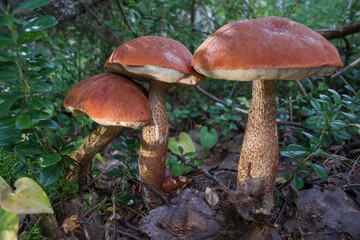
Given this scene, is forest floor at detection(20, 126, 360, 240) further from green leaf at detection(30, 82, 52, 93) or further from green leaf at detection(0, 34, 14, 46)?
green leaf at detection(0, 34, 14, 46)

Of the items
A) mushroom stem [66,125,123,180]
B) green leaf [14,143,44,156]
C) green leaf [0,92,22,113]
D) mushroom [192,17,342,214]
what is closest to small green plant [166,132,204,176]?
mushroom stem [66,125,123,180]

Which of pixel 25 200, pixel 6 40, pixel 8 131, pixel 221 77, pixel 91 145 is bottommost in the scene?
pixel 91 145

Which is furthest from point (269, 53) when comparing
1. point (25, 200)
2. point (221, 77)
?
point (25, 200)

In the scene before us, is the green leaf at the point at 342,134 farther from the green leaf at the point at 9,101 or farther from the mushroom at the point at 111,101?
the green leaf at the point at 9,101

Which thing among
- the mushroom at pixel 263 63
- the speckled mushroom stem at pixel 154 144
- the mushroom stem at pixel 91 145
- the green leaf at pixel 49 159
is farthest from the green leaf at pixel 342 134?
the green leaf at pixel 49 159

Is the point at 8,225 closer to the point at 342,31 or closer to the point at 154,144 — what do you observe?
the point at 154,144

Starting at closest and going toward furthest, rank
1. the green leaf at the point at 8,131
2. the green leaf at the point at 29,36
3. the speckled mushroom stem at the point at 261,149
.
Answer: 1. the green leaf at the point at 29,36
2. the green leaf at the point at 8,131
3. the speckled mushroom stem at the point at 261,149

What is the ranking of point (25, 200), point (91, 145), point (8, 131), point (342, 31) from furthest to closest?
point (342, 31) < point (91, 145) < point (8, 131) < point (25, 200)
